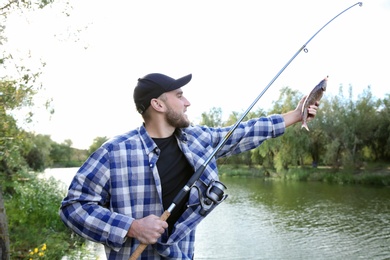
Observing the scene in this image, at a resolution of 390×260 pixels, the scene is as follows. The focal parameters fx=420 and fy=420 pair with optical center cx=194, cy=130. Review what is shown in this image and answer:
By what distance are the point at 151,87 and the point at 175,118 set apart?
0.21 metres

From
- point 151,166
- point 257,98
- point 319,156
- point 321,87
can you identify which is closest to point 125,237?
point 151,166

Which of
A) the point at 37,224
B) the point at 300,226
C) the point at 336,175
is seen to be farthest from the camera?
the point at 336,175

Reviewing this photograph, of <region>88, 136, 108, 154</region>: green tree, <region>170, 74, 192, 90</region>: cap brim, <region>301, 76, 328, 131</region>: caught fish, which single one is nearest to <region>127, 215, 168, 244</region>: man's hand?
<region>170, 74, 192, 90</region>: cap brim

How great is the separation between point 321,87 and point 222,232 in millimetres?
13156

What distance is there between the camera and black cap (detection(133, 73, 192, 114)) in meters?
2.26

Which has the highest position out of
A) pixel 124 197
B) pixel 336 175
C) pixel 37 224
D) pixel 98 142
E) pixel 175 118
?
pixel 175 118

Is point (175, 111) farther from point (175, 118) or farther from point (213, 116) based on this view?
point (213, 116)

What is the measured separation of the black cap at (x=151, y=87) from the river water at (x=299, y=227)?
8924 millimetres

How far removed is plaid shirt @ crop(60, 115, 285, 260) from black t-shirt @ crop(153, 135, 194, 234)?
0.16 ft

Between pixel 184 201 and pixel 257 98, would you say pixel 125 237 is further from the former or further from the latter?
pixel 257 98

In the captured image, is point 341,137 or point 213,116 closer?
point 341,137

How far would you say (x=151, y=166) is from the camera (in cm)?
211

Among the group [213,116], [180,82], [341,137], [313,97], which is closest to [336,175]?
[341,137]

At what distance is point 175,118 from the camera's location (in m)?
2.26
